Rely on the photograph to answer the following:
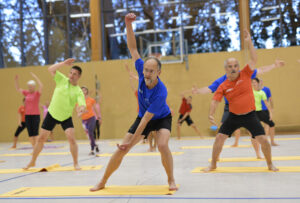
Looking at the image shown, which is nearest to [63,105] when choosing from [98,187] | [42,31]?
[98,187]

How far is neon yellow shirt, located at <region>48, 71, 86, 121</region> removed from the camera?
16.7 feet

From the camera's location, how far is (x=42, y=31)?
14.5 meters

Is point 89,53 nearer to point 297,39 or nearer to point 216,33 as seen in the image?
point 216,33

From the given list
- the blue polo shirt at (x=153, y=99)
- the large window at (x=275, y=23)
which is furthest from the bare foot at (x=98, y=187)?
the large window at (x=275, y=23)

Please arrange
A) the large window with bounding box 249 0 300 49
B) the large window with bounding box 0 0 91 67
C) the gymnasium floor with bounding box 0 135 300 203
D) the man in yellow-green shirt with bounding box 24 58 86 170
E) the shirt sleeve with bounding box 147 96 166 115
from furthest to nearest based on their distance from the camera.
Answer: the large window with bounding box 0 0 91 67
the large window with bounding box 249 0 300 49
the man in yellow-green shirt with bounding box 24 58 86 170
the shirt sleeve with bounding box 147 96 166 115
the gymnasium floor with bounding box 0 135 300 203

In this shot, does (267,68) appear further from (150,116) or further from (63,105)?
(63,105)

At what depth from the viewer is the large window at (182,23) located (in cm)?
1333

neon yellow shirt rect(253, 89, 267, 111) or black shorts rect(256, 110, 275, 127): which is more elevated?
neon yellow shirt rect(253, 89, 267, 111)

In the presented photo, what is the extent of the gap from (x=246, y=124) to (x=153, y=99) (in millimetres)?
1625

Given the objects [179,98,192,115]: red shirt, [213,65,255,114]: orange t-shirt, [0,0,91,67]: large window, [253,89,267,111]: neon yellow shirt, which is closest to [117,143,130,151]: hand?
[213,65,255,114]: orange t-shirt

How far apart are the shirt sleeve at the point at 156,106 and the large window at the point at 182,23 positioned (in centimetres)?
983

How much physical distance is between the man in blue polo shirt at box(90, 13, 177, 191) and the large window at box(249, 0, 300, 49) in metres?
10.6

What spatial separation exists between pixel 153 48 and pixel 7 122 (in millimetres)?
6940

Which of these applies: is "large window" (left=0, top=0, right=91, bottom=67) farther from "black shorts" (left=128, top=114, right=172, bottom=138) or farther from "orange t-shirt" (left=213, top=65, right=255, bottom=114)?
"black shorts" (left=128, top=114, right=172, bottom=138)
